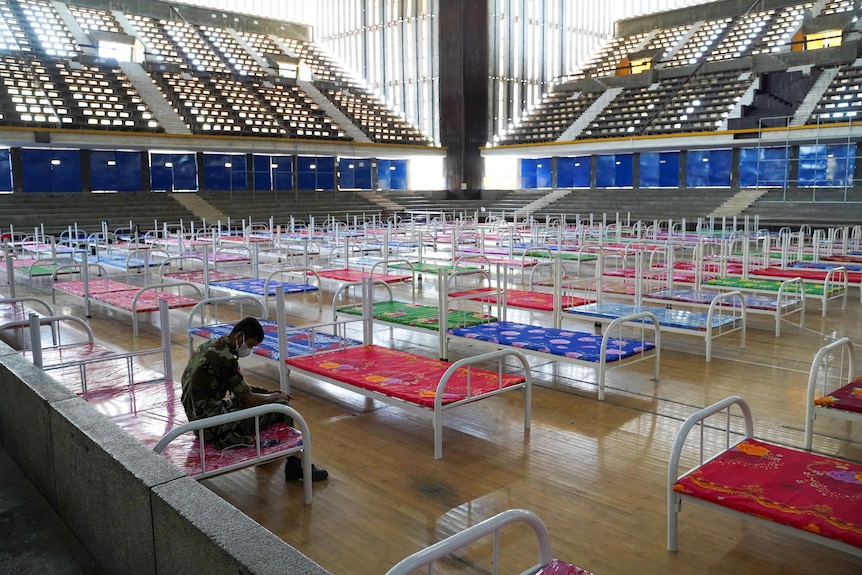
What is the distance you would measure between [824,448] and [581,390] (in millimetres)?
1999

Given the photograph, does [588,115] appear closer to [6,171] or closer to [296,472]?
[6,171]

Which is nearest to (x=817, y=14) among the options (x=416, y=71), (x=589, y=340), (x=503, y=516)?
(x=416, y=71)

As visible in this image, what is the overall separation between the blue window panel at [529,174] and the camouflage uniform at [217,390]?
29111 mm

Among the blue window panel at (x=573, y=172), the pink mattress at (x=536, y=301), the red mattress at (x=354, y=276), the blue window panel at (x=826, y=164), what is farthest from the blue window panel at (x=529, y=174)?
the pink mattress at (x=536, y=301)

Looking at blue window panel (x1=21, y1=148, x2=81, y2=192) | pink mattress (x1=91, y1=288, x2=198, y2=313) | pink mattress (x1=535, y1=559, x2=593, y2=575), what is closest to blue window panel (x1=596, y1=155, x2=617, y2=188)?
blue window panel (x1=21, y1=148, x2=81, y2=192)

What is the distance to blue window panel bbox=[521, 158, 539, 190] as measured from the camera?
106 feet

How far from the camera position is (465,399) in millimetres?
4840

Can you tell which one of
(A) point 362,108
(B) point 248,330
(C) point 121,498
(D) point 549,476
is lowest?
(D) point 549,476

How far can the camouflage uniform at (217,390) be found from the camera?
4031 millimetres

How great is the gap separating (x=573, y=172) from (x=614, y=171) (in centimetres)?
191

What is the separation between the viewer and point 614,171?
29.8m

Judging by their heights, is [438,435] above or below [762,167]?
below

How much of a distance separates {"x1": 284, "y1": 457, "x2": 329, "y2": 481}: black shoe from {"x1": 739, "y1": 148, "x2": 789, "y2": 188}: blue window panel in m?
23.9

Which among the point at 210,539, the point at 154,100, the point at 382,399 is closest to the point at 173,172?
the point at 154,100
